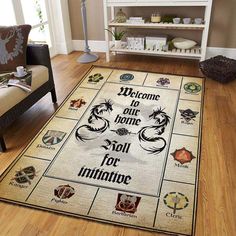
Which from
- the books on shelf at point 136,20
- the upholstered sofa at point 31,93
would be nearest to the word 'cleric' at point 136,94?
the upholstered sofa at point 31,93

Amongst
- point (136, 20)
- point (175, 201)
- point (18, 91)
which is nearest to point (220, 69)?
point (136, 20)

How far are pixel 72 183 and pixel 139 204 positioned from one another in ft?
1.56

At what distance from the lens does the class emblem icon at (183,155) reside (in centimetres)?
199

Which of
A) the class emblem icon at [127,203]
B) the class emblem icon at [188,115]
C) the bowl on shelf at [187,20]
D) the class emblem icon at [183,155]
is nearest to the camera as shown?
the class emblem icon at [127,203]

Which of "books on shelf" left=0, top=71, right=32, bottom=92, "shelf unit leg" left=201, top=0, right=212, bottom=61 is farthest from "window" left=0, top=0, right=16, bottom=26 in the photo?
"shelf unit leg" left=201, top=0, right=212, bottom=61

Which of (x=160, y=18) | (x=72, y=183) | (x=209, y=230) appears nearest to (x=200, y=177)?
(x=209, y=230)

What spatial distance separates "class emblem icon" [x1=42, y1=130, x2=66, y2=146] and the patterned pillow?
66 centimetres

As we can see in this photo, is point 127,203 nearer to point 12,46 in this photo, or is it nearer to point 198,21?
point 12,46

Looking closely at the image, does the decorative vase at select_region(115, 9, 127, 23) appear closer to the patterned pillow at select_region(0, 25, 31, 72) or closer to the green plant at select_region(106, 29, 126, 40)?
the green plant at select_region(106, 29, 126, 40)

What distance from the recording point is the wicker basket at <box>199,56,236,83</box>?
295 centimetres

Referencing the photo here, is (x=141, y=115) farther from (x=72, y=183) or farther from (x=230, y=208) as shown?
(x=230, y=208)

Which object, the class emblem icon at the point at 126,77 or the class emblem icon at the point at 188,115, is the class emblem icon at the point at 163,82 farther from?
the class emblem icon at the point at 188,115

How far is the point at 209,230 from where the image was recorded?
1.50 m

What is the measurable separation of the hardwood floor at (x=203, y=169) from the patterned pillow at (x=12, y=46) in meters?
0.51
